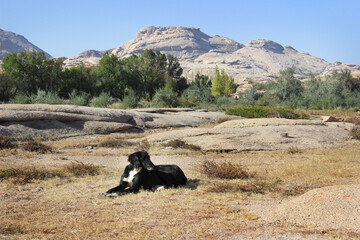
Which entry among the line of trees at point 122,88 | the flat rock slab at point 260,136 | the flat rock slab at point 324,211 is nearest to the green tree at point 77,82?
the line of trees at point 122,88

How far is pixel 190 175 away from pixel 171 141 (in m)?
4.32

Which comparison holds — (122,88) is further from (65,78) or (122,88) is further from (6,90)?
(6,90)

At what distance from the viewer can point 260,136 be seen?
11.7 meters

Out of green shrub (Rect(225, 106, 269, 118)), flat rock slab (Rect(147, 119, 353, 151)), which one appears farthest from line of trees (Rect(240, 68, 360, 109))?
flat rock slab (Rect(147, 119, 353, 151))

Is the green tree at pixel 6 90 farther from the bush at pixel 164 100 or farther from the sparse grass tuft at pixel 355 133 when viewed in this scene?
the sparse grass tuft at pixel 355 133

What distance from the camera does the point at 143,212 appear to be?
461cm

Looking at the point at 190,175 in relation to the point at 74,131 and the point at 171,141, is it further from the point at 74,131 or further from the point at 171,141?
the point at 74,131

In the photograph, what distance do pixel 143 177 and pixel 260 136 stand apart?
6720 mm

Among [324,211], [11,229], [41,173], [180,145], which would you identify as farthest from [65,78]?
[324,211]

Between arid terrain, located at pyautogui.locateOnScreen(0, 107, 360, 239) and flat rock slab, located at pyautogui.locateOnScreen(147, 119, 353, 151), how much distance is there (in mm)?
1684

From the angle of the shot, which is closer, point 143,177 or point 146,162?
point 146,162

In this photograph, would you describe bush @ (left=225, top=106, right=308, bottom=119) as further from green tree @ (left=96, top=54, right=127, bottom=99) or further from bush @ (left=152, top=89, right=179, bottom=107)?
green tree @ (left=96, top=54, right=127, bottom=99)

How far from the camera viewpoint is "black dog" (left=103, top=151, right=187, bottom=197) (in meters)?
5.58

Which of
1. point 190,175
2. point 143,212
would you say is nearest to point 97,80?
point 190,175
